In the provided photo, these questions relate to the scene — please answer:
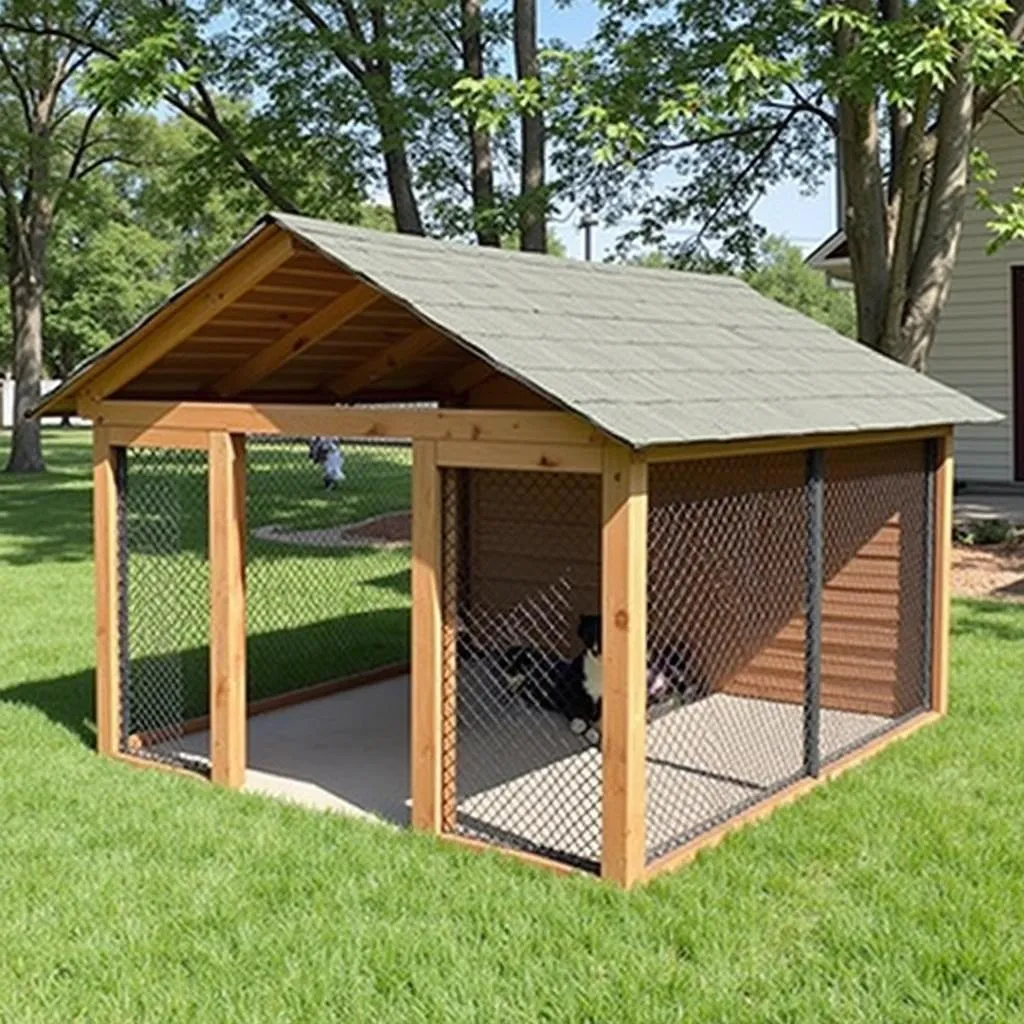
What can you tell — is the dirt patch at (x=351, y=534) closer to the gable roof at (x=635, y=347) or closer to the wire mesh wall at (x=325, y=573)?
the wire mesh wall at (x=325, y=573)

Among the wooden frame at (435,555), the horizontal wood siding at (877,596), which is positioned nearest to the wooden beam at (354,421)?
the wooden frame at (435,555)

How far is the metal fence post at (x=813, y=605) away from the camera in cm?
592

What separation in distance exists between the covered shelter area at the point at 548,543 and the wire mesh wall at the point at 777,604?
0.06 feet

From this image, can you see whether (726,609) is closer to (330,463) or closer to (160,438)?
(160,438)

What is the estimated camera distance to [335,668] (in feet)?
27.9

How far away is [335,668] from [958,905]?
4908 millimetres

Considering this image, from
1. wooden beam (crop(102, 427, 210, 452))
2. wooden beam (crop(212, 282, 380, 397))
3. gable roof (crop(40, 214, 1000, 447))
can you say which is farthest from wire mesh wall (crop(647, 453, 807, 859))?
wooden beam (crop(102, 427, 210, 452))

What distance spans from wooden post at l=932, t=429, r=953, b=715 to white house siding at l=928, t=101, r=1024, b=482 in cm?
892

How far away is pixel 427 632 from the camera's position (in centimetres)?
514

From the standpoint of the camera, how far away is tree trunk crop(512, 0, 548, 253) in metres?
14.0

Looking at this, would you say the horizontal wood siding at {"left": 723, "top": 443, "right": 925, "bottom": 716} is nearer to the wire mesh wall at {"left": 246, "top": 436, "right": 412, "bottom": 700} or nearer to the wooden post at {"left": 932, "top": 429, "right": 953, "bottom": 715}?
the wooden post at {"left": 932, "top": 429, "right": 953, "bottom": 715}

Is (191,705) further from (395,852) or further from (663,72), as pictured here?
(663,72)

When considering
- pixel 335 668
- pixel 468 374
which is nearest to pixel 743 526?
pixel 468 374

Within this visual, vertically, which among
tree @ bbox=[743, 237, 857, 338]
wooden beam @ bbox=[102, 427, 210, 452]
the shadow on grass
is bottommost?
the shadow on grass
